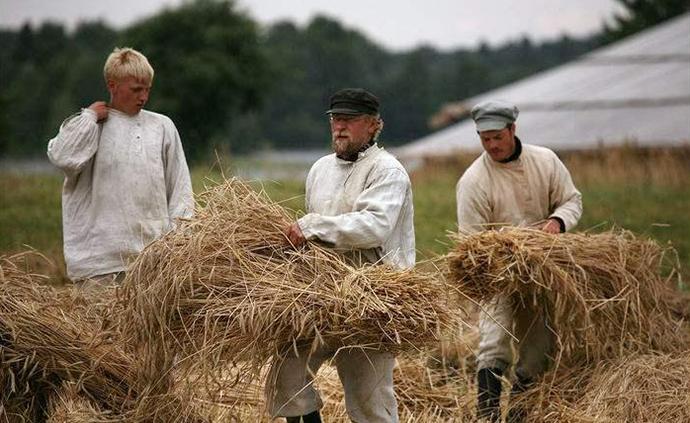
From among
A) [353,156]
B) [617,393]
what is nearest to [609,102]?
[617,393]

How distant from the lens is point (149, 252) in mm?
5031

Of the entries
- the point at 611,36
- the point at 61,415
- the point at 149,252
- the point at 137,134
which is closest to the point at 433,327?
the point at 149,252

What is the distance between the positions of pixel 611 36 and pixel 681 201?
1953 inches

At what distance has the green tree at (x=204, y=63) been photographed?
173 feet

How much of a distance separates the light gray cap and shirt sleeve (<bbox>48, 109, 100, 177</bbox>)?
206 cm

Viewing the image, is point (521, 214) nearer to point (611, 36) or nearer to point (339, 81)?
point (611, 36)

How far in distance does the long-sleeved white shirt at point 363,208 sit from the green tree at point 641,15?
54.9 metres

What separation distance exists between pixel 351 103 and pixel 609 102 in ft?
73.8

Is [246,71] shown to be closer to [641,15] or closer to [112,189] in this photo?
[641,15]

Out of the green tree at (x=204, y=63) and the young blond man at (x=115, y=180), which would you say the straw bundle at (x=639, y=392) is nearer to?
the young blond man at (x=115, y=180)

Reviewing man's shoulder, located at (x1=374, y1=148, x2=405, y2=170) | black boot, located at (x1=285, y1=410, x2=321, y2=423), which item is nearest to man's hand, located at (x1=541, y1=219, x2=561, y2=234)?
man's shoulder, located at (x1=374, y1=148, x2=405, y2=170)

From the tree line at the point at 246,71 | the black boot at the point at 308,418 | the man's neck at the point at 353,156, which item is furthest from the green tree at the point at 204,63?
the black boot at the point at 308,418

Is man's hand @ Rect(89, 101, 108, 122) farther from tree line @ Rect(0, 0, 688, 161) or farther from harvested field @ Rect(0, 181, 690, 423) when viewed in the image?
tree line @ Rect(0, 0, 688, 161)

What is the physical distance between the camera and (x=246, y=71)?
180ft
